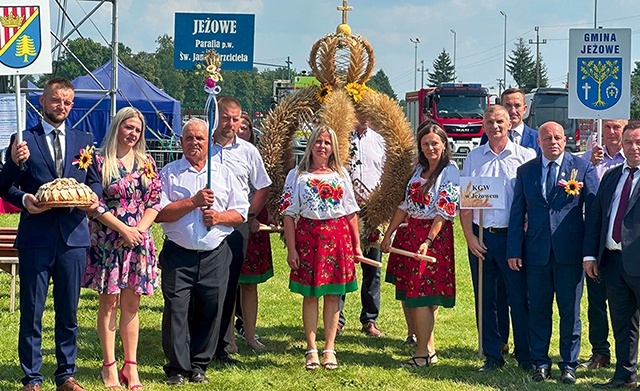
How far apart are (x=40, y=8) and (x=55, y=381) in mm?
2642

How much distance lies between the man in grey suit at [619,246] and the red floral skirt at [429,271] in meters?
1.11

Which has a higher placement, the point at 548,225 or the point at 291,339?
the point at 548,225

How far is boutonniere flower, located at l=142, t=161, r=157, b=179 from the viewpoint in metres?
6.09

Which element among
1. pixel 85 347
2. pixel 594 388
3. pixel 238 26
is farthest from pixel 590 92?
pixel 238 26

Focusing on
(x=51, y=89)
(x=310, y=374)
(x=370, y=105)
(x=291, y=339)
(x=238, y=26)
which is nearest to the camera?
(x=51, y=89)

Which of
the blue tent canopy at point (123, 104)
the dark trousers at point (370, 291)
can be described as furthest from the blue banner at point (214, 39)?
the dark trousers at point (370, 291)

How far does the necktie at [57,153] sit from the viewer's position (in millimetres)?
5797

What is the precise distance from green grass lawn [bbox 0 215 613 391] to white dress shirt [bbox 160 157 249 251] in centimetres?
107

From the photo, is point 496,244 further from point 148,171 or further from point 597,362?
point 148,171

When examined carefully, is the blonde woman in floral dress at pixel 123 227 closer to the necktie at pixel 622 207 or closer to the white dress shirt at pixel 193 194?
the white dress shirt at pixel 193 194

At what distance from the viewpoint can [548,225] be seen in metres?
6.43

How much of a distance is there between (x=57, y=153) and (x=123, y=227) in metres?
0.66

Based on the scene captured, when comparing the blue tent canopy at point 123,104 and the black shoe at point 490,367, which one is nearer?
the black shoe at point 490,367

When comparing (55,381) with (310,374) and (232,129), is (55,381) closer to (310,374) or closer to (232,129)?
(310,374)
